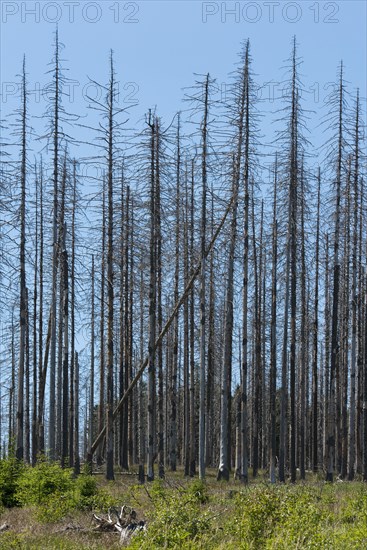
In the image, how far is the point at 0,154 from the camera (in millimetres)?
25047

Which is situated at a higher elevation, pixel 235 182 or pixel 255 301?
pixel 235 182

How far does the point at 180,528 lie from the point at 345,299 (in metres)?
25.9

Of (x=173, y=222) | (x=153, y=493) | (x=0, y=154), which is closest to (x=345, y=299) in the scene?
(x=173, y=222)

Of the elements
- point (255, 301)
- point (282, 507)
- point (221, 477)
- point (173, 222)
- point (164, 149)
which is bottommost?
point (221, 477)

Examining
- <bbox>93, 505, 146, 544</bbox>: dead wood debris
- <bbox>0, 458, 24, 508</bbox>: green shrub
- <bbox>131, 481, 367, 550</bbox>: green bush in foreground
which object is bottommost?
<bbox>0, 458, 24, 508</bbox>: green shrub

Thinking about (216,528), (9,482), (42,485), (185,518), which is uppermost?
(185,518)

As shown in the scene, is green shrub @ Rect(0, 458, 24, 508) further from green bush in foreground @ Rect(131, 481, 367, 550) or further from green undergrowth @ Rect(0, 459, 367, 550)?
green bush in foreground @ Rect(131, 481, 367, 550)

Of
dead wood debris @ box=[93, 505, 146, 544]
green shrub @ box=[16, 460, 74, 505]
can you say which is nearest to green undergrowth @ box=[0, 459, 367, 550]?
green shrub @ box=[16, 460, 74, 505]

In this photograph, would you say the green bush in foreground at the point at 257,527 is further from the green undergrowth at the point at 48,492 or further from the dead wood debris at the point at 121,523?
the green undergrowth at the point at 48,492

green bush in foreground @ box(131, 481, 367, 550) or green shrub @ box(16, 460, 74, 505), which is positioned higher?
green bush in foreground @ box(131, 481, 367, 550)

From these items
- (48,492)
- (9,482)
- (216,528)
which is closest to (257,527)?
(216,528)

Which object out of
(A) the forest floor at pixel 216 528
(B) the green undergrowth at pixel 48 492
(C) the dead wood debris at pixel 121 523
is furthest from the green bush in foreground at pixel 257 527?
(B) the green undergrowth at pixel 48 492

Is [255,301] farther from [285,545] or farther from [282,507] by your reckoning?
[285,545]

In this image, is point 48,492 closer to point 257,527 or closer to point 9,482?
point 9,482
